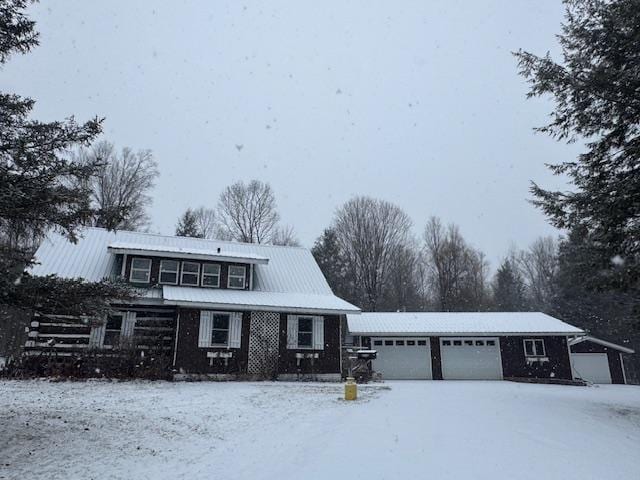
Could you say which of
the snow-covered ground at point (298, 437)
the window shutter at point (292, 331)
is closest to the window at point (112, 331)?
the snow-covered ground at point (298, 437)

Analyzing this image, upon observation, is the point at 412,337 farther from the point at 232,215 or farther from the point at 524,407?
the point at 232,215

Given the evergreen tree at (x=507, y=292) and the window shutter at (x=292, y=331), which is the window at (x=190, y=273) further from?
the evergreen tree at (x=507, y=292)

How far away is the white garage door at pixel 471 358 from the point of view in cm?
2362

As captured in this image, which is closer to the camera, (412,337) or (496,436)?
(496,436)

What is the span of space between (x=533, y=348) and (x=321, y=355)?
1207cm

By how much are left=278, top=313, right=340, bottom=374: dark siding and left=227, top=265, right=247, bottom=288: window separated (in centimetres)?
266

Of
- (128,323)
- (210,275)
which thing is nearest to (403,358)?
(210,275)

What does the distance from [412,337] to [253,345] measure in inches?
378

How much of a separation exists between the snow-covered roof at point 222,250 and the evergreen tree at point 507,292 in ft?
87.8

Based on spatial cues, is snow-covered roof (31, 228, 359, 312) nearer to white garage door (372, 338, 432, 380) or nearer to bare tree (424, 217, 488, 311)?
white garage door (372, 338, 432, 380)

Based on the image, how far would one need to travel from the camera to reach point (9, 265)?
258 inches

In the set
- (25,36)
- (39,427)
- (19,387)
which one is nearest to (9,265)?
(39,427)

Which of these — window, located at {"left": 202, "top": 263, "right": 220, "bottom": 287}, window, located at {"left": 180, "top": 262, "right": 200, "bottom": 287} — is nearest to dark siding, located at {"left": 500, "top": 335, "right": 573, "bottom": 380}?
window, located at {"left": 202, "top": 263, "right": 220, "bottom": 287}

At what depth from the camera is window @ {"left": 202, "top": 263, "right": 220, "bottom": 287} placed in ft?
64.9
